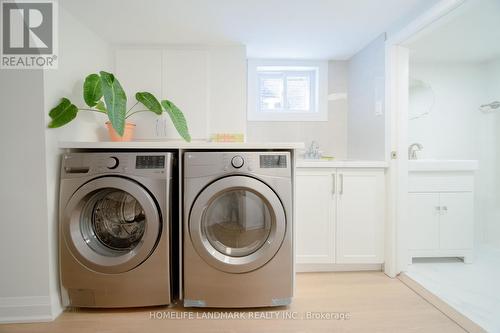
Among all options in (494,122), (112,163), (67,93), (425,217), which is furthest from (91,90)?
(494,122)

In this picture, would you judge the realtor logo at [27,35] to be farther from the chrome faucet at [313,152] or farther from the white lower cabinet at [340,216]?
the chrome faucet at [313,152]

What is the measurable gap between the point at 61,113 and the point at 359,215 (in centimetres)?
219

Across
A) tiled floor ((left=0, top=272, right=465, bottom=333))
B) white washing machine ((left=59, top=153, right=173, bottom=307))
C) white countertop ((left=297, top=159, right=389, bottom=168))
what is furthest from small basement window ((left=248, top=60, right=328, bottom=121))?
tiled floor ((left=0, top=272, right=465, bottom=333))

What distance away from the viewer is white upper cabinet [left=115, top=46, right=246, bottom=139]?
7.86 ft

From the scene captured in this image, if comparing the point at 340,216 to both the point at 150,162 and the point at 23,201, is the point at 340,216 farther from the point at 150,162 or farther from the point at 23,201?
the point at 23,201

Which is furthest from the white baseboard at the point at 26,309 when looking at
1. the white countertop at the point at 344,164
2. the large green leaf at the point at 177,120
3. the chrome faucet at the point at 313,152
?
the chrome faucet at the point at 313,152

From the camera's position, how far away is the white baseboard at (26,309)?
4.86 feet

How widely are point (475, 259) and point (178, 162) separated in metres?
2.72

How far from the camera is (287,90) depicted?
288cm

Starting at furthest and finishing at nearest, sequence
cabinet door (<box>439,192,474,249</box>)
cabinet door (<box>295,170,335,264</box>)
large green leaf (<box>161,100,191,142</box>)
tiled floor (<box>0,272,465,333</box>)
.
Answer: cabinet door (<box>439,192,474,249</box>) → cabinet door (<box>295,170,335,264</box>) → large green leaf (<box>161,100,191,142</box>) → tiled floor (<box>0,272,465,333</box>)

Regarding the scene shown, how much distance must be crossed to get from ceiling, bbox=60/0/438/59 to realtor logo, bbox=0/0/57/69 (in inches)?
8.8

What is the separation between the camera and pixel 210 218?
1.57m

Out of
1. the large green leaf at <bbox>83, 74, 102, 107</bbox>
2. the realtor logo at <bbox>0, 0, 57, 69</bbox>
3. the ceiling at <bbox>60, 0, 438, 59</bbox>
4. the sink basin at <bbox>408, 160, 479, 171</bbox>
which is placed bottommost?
the sink basin at <bbox>408, 160, 479, 171</bbox>

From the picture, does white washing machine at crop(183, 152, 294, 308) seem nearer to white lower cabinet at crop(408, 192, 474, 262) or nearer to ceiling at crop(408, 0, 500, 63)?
white lower cabinet at crop(408, 192, 474, 262)
